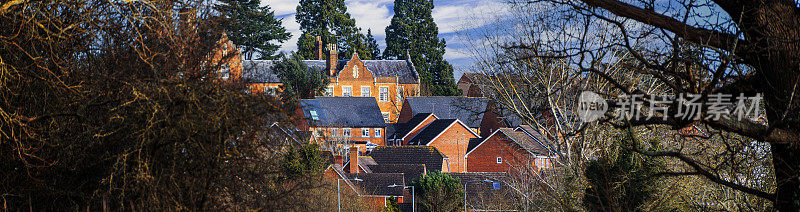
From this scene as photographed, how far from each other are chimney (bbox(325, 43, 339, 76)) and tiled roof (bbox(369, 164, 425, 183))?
28495 millimetres

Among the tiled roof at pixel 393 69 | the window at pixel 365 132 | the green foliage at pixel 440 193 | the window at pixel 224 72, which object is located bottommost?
the green foliage at pixel 440 193

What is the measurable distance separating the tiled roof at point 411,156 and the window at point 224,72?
41.4 m

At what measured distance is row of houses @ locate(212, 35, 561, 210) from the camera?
4050 centimetres

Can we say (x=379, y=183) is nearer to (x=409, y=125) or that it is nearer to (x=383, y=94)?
(x=409, y=125)

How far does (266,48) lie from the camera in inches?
2579

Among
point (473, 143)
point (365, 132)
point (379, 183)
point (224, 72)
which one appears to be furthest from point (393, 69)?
point (224, 72)

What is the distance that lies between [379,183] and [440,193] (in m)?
3.97

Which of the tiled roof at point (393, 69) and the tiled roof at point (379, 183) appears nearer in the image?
the tiled roof at point (379, 183)

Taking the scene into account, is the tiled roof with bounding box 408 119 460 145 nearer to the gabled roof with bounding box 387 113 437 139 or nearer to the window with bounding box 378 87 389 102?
the gabled roof with bounding box 387 113 437 139

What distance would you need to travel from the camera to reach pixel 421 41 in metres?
80.6

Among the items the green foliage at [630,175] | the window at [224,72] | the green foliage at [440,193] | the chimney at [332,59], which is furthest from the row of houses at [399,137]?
the window at [224,72]

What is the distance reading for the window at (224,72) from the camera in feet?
27.0

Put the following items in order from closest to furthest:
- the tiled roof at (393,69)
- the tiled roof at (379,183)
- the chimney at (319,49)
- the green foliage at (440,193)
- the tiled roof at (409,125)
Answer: the tiled roof at (379,183)
the green foliage at (440,193)
the tiled roof at (409,125)
the chimney at (319,49)
the tiled roof at (393,69)

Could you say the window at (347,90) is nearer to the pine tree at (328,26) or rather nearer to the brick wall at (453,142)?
the pine tree at (328,26)
